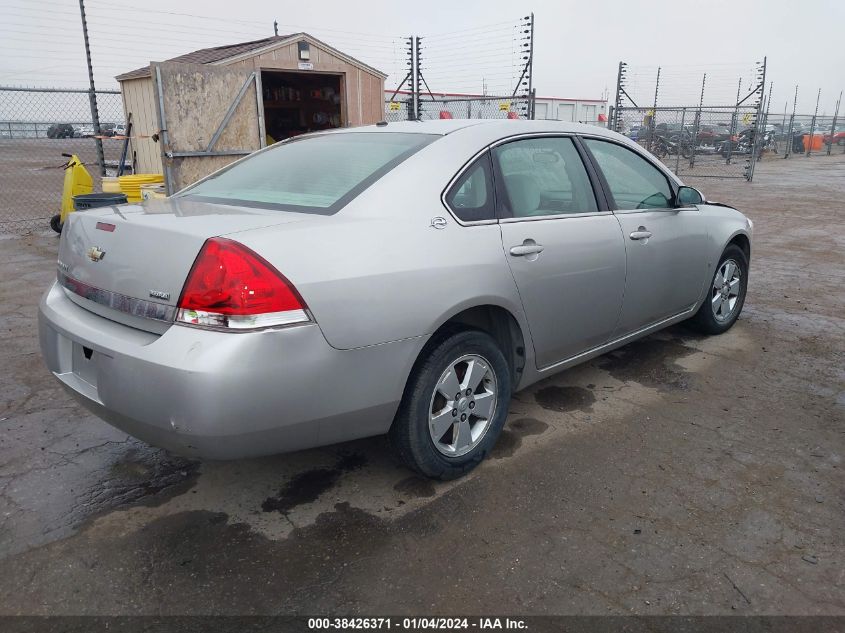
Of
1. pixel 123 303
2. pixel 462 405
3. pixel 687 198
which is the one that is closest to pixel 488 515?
Answer: pixel 462 405

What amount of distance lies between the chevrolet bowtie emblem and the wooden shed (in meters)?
6.07

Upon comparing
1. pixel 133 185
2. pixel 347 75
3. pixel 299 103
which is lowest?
pixel 133 185

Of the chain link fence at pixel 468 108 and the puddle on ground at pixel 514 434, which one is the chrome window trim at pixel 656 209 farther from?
the chain link fence at pixel 468 108

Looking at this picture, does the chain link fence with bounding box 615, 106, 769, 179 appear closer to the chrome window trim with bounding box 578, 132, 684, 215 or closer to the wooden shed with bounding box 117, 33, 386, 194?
the wooden shed with bounding box 117, 33, 386, 194

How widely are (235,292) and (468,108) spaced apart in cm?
1664

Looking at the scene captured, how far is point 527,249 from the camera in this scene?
3.02 meters

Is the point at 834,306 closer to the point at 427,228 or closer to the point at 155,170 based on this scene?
the point at 427,228

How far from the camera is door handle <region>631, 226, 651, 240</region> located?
12.0 ft

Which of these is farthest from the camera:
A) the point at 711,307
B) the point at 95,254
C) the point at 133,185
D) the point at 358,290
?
the point at 133,185

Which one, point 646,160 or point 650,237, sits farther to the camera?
point 646,160

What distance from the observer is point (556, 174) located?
11.3 ft

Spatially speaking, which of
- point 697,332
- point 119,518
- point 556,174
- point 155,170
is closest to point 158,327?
point 119,518

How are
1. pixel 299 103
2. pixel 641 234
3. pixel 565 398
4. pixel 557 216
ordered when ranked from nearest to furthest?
pixel 557 216
pixel 641 234
pixel 565 398
pixel 299 103

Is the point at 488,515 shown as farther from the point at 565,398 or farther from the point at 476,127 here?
the point at 476,127
